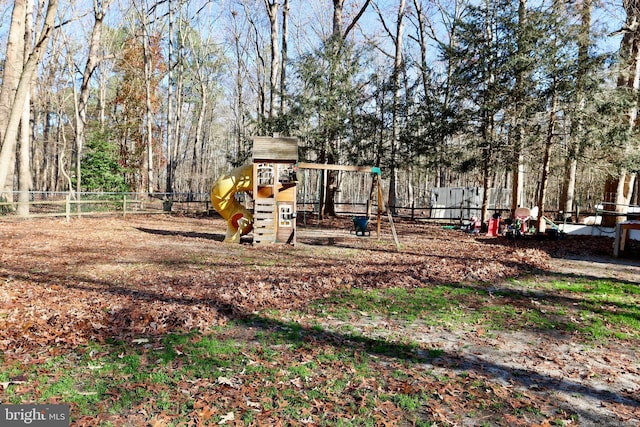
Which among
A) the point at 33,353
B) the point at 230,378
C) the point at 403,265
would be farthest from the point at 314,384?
the point at 403,265

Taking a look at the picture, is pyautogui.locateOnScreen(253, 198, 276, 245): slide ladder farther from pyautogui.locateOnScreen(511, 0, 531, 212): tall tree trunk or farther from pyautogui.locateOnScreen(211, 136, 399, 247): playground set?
pyautogui.locateOnScreen(511, 0, 531, 212): tall tree trunk

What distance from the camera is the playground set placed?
13.1m

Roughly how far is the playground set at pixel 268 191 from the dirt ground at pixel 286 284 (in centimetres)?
71

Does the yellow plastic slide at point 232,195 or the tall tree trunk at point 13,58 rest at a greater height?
the tall tree trunk at point 13,58

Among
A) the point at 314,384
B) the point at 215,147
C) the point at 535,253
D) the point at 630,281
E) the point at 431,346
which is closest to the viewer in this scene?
the point at 314,384

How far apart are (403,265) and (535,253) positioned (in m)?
4.71

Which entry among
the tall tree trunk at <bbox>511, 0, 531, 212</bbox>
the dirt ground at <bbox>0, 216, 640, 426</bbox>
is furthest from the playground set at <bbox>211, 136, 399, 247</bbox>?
the tall tree trunk at <bbox>511, 0, 531, 212</bbox>

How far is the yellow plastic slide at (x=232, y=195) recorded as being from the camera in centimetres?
1372

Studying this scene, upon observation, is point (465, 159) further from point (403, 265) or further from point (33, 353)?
point (33, 353)

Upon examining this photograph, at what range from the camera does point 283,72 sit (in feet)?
80.9

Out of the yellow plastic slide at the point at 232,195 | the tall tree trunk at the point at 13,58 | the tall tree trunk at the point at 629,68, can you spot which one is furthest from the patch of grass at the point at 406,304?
the tall tree trunk at the point at 629,68

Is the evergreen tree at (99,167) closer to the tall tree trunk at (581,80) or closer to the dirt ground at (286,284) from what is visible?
the dirt ground at (286,284)

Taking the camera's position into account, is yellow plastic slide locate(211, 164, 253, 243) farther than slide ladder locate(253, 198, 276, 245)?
Yes

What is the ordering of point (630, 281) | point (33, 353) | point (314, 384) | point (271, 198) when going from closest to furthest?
1. point (314, 384)
2. point (33, 353)
3. point (630, 281)
4. point (271, 198)
